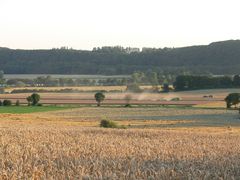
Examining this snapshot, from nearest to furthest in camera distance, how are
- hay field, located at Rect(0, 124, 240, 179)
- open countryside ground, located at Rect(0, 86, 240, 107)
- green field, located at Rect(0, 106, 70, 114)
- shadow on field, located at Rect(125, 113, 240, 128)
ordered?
hay field, located at Rect(0, 124, 240, 179) → shadow on field, located at Rect(125, 113, 240, 128) → green field, located at Rect(0, 106, 70, 114) → open countryside ground, located at Rect(0, 86, 240, 107)

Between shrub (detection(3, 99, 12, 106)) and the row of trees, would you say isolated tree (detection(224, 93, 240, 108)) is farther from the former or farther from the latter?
the row of trees

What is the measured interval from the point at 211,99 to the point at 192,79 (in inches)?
1230

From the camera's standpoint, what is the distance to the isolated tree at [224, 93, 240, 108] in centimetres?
10506

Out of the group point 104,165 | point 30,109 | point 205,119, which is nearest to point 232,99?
point 205,119

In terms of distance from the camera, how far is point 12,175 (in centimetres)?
1217

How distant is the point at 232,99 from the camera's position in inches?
4144

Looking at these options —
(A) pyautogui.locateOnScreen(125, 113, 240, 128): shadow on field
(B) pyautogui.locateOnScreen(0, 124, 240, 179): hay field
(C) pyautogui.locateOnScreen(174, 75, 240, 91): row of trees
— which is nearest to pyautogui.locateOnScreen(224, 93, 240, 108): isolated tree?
(A) pyautogui.locateOnScreen(125, 113, 240, 128): shadow on field

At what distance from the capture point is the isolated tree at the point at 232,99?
105 meters

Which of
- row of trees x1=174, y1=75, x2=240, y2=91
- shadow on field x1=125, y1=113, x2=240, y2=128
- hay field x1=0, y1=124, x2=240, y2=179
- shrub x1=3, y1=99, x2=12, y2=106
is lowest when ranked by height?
shadow on field x1=125, y1=113, x2=240, y2=128

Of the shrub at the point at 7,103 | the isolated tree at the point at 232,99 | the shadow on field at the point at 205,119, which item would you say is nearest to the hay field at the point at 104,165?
the shadow on field at the point at 205,119

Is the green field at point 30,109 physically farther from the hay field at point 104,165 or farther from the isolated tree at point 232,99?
the hay field at point 104,165

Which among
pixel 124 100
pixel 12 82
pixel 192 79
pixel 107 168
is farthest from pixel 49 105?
pixel 107 168

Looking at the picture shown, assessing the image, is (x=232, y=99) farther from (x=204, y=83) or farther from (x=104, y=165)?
(x=104, y=165)

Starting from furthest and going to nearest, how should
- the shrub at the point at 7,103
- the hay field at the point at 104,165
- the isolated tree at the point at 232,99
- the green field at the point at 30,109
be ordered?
the shrub at the point at 7,103
the isolated tree at the point at 232,99
the green field at the point at 30,109
the hay field at the point at 104,165
